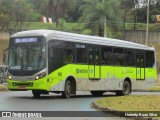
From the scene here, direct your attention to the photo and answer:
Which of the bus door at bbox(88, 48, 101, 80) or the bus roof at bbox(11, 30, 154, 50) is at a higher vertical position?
the bus roof at bbox(11, 30, 154, 50)

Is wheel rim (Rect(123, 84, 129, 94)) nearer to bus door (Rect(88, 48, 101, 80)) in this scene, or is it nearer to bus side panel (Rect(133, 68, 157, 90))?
bus side panel (Rect(133, 68, 157, 90))

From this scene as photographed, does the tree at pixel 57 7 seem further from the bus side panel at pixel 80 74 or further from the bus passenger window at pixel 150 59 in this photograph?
the bus side panel at pixel 80 74

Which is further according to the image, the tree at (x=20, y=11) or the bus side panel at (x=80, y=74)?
the tree at (x=20, y=11)

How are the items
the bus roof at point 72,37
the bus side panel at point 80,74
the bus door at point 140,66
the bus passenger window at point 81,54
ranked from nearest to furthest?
the bus roof at point 72,37 < the bus side panel at point 80,74 < the bus passenger window at point 81,54 < the bus door at point 140,66

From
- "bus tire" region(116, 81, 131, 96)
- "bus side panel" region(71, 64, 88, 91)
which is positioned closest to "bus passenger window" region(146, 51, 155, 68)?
"bus tire" region(116, 81, 131, 96)

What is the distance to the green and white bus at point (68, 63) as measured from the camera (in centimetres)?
2339

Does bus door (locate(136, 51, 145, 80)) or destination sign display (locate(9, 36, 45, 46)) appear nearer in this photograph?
destination sign display (locate(9, 36, 45, 46))

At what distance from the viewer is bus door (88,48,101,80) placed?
26.8 m

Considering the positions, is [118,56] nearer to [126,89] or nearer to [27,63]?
[126,89]

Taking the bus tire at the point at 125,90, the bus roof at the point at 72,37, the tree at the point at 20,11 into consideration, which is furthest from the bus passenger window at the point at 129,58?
the tree at the point at 20,11

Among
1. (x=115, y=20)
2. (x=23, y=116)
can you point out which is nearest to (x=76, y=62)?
(x=23, y=116)

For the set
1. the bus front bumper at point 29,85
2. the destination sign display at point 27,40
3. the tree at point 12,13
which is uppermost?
the tree at point 12,13

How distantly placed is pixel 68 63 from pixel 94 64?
2701 mm

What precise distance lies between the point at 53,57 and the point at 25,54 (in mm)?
1373
